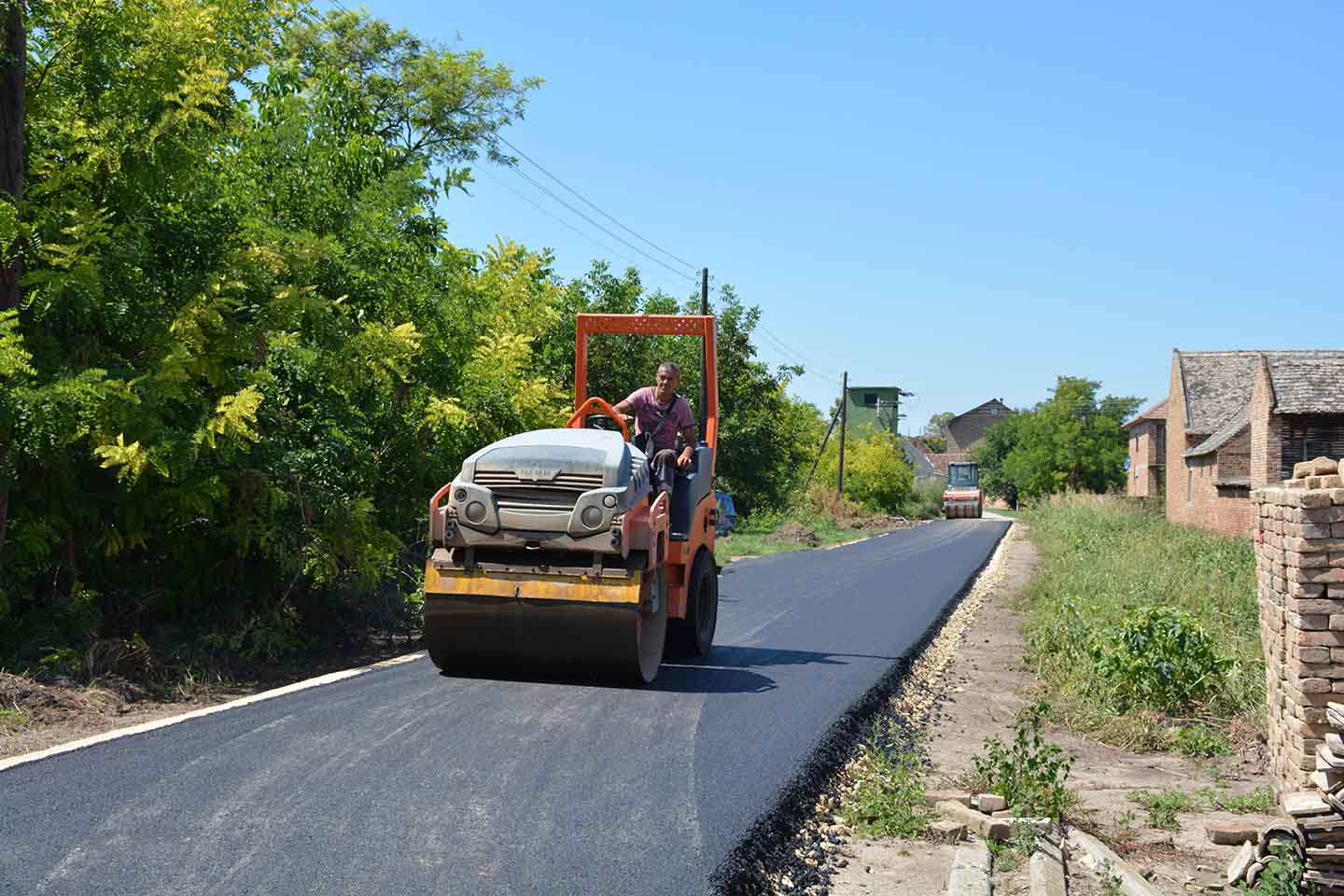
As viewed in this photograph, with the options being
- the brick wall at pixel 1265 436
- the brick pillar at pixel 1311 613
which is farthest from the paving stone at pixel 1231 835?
the brick wall at pixel 1265 436

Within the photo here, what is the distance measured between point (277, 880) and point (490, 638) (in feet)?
12.4

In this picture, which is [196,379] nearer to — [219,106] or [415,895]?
[219,106]

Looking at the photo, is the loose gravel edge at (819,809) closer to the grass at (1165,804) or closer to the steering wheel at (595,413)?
the grass at (1165,804)

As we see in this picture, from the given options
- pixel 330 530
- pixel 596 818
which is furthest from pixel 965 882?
pixel 330 530

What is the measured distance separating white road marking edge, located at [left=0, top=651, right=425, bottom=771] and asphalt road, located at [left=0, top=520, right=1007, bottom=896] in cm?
13

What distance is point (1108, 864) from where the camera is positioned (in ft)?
20.0

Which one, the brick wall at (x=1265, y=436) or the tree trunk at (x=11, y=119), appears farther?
the brick wall at (x=1265, y=436)

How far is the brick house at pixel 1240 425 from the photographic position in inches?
1169

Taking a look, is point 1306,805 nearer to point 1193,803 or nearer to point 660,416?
point 1193,803

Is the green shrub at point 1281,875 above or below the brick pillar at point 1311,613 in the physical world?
below

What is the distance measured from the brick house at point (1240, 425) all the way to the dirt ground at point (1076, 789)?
64.8ft

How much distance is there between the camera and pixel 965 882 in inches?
220

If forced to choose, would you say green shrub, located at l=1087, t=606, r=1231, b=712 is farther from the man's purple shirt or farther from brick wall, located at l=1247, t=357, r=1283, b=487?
brick wall, located at l=1247, t=357, r=1283, b=487

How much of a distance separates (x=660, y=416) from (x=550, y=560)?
178 centimetres
